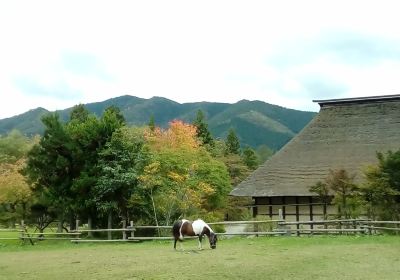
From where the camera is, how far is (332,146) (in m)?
31.3

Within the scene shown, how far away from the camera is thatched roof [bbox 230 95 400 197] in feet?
93.8

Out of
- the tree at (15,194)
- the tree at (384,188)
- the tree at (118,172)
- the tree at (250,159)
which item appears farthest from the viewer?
the tree at (250,159)

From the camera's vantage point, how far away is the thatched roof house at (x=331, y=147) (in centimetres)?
2855

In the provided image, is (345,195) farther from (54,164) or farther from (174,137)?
(54,164)

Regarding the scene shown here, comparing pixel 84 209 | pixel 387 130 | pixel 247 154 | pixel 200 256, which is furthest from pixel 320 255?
pixel 247 154

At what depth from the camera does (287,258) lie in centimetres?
1386

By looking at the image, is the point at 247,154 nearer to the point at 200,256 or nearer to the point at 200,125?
the point at 200,125

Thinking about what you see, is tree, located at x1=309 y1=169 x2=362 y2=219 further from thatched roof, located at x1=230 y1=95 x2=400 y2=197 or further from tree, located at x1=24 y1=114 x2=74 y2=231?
tree, located at x1=24 y1=114 x2=74 y2=231

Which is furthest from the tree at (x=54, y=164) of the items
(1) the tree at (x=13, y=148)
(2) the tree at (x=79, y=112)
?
(1) the tree at (x=13, y=148)

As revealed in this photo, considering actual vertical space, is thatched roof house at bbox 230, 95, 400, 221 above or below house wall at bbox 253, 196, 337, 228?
above

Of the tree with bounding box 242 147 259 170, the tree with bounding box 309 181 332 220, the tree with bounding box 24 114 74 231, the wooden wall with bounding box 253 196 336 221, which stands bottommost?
the wooden wall with bounding box 253 196 336 221

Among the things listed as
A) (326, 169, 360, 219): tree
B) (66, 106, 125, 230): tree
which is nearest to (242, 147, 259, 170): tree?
(66, 106, 125, 230): tree

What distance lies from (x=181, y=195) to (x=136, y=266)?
1455 cm

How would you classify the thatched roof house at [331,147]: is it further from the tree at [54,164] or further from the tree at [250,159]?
the tree at [250,159]
